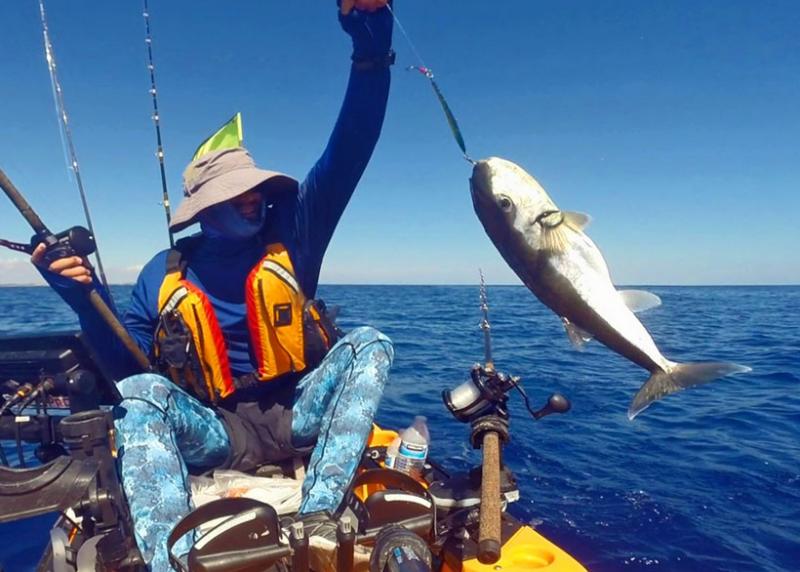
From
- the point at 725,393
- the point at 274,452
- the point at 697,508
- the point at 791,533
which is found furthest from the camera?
the point at 725,393

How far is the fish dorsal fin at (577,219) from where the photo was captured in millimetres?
2383

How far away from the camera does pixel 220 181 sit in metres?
3.50

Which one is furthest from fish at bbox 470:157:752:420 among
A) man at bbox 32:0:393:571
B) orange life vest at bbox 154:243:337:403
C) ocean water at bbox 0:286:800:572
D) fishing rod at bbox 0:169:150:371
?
fishing rod at bbox 0:169:150:371

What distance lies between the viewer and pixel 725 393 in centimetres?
970

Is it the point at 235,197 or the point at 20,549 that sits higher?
the point at 235,197

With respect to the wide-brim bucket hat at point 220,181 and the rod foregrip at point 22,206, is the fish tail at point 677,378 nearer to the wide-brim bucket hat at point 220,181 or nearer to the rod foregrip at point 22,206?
the wide-brim bucket hat at point 220,181

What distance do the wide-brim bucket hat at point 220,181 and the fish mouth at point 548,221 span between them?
1916 millimetres

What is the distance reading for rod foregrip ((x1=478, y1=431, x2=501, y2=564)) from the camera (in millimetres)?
2305

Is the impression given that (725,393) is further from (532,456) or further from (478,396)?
(478,396)

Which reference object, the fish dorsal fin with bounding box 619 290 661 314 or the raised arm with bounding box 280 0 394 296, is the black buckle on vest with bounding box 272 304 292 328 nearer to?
the raised arm with bounding box 280 0 394 296

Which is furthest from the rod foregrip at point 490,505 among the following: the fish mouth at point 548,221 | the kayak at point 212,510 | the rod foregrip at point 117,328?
the rod foregrip at point 117,328

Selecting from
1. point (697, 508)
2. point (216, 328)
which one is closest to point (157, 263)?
point (216, 328)

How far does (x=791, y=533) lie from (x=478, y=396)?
141 inches

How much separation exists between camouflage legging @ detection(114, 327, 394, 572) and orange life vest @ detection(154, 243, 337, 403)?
0.20 m
